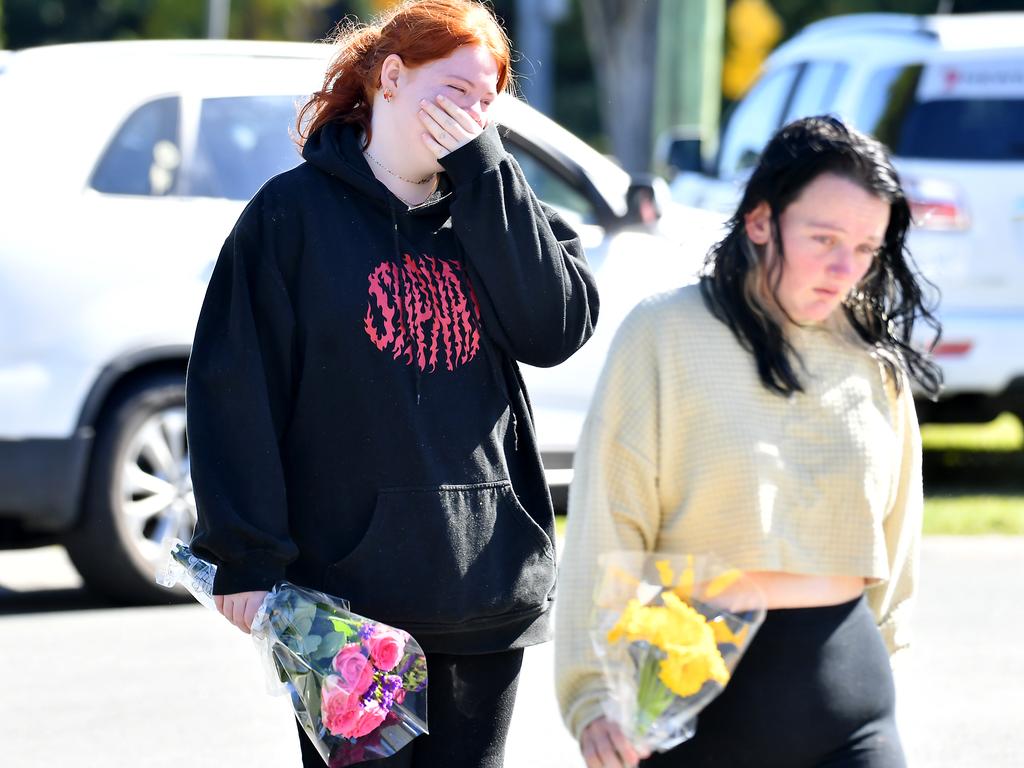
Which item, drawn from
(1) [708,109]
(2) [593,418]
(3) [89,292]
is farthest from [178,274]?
Answer: (1) [708,109]

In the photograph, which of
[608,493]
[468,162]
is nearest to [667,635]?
[608,493]

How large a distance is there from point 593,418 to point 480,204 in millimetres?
512

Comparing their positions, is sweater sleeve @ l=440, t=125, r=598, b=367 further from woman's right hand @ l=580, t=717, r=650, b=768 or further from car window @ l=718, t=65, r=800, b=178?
car window @ l=718, t=65, r=800, b=178

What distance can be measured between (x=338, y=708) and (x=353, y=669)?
0.23 ft

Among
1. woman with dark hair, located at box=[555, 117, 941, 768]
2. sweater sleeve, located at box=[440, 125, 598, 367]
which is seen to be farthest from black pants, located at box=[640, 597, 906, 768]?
sweater sleeve, located at box=[440, 125, 598, 367]

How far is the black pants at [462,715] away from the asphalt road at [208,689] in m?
2.04

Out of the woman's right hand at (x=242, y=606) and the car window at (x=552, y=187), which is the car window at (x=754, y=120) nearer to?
the car window at (x=552, y=187)

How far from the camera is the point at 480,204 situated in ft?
9.32

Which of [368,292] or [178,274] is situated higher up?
[368,292]

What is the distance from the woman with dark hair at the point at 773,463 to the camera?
2.41 m

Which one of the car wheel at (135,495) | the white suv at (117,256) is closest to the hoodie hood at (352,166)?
the white suv at (117,256)

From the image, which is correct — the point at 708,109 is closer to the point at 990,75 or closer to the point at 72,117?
the point at 990,75

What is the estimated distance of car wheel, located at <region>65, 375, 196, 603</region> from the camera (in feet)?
20.6

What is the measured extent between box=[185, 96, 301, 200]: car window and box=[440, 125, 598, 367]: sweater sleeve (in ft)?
12.3
